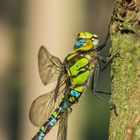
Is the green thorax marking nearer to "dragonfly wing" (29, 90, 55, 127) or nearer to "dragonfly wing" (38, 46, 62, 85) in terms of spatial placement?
"dragonfly wing" (38, 46, 62, 85)

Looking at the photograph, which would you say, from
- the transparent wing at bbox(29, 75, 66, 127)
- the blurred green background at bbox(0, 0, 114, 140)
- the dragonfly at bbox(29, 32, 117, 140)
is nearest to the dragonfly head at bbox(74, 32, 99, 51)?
the dragonfly at bbox(29, 32, 117, 140)

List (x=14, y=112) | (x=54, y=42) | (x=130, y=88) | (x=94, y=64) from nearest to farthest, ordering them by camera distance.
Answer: (x=130, y=88), (x=94, y=64), (x=54, y=42), (x=14, y=112)

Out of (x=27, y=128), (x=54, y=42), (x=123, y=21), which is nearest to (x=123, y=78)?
(x=123, y=21)

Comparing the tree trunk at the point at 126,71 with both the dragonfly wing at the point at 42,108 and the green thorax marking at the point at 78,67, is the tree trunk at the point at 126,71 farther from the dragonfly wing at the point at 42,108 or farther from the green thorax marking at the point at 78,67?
the dragonfly wing at the point at 42,108

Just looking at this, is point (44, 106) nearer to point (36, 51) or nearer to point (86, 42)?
point (86, 42)

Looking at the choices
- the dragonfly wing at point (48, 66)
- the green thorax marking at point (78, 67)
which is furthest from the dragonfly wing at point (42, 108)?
the green thorax marking at point (78, 67)

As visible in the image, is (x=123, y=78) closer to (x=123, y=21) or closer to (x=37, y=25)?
(x=123, y=21)
